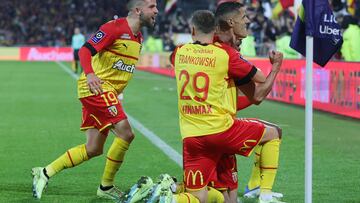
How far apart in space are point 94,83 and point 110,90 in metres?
0.65

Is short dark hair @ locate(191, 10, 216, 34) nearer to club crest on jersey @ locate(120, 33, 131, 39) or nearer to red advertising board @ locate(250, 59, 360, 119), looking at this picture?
club crest on jersey @ locate(120, 33, 131, 39)

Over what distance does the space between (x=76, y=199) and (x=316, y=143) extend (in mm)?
5737

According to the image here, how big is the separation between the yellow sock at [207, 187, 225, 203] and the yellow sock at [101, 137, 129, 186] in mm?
1590

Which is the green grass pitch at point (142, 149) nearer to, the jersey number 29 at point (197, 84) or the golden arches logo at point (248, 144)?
the golden arches logo at point (248, 144)

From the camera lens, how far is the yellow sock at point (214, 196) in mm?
6961

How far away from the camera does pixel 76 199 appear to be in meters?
8.11

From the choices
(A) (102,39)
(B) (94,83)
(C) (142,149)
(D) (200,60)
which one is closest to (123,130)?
(B) (94,83)

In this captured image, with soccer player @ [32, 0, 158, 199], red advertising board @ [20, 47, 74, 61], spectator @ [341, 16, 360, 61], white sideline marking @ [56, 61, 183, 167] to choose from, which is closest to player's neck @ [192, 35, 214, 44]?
soccer player @ [32, 0, 158, 199]

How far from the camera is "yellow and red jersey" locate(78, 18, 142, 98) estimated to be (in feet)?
26.9

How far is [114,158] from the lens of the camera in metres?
8.41

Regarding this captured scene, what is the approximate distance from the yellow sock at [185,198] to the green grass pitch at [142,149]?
5.52 ft

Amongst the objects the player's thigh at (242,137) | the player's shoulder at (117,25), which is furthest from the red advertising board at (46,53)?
the player's thigh at (242,137)

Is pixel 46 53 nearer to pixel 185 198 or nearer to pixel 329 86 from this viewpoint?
pixel 329 86

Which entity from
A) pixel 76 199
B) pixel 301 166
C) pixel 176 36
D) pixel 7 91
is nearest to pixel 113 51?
pixel 76 199
